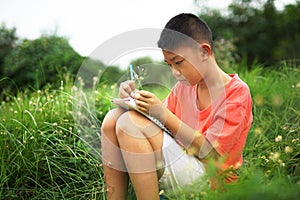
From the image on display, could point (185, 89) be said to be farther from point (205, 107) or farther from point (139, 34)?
point (139, 34)

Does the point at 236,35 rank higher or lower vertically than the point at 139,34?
lower

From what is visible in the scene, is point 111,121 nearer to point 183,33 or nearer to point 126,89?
point 126,89

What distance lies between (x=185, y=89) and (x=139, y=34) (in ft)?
1.28

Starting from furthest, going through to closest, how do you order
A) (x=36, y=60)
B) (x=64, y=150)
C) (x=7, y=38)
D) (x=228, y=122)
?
1. (x=7, y=38)
2. (x=36, y=60)
3. (x=64, y=150)
4. (x=228, y=122)

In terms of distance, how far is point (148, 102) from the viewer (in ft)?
5.81

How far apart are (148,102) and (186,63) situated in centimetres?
23

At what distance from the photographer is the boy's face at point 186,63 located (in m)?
1.83

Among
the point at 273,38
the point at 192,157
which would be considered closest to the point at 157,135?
the point at 192,157

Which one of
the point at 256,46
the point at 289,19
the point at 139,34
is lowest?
the point at 256,46

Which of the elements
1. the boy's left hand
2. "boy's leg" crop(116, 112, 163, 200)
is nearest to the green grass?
"boy's leg" crop(116, 112, 163, 200)

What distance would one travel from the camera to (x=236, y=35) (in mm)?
6852

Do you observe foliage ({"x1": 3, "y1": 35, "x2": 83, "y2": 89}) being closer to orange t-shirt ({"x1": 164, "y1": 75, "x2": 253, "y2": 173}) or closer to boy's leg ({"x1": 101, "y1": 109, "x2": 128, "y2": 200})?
boy's leg ({"x1": 101, "y1": 109, "x2": 128, "y2": 200})

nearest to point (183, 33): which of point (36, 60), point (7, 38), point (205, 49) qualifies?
point (205, 49)

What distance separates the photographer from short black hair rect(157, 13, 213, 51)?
1.83m
